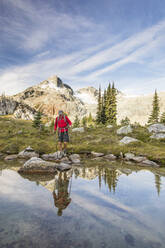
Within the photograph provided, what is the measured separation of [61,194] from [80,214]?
1.80 metres

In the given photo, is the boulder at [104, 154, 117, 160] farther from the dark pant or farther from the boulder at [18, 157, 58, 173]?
the boulder at [18, 157, 58, 173]

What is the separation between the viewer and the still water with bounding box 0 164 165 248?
385 centimetres

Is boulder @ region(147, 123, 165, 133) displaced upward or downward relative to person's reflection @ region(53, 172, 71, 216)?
upward

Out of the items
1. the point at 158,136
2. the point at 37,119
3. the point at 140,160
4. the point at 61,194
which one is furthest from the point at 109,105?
the point at 61,194

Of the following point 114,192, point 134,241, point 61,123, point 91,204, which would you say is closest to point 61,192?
point 91,204

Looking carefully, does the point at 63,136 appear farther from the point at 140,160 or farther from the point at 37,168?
the point at 140,160

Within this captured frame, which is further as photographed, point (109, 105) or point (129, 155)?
point (109, 105)

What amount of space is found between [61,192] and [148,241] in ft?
12.8

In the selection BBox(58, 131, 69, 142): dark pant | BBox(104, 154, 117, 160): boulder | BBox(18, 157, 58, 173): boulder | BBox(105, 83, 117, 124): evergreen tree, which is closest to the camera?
BBox(18, 157, 58, 173): boulder

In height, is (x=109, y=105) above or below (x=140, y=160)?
above

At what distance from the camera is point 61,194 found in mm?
6664

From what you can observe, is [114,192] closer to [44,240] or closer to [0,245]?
[44,240]

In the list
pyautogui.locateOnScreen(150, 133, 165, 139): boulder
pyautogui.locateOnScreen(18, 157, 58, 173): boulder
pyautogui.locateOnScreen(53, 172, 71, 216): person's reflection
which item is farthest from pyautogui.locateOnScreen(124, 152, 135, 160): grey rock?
pyautogui.locateOnScreen(53, 172, 71, 216): person's reflection

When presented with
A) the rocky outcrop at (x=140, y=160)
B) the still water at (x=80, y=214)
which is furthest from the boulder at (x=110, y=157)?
the still water at (x=80, y=214)
